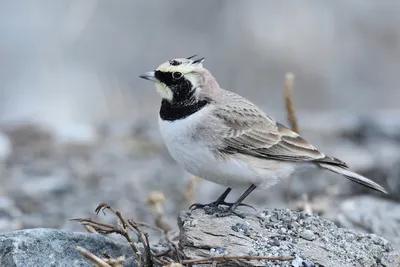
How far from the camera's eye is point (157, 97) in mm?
14664

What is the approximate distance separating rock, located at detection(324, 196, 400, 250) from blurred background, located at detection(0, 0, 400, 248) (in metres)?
0.02

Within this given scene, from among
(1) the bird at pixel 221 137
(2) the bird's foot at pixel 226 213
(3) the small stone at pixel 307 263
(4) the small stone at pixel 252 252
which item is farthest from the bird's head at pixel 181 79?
(3) the small stone at pixel 307 263

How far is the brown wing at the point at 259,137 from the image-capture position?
590 centimetres

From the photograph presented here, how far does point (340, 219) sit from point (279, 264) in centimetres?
209

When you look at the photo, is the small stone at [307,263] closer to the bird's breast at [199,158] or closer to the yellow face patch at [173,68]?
the bird's breast at [199,158]

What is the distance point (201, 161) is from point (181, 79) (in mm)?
634

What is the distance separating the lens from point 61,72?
45.5 feet

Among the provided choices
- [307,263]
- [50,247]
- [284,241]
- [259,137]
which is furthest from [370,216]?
[50,247]

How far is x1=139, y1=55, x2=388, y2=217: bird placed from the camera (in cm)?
563

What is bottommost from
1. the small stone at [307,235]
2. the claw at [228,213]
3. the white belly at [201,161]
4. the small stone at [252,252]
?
the small stone at [252,252]

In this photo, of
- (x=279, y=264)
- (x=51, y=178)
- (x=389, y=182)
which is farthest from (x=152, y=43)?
(x=279, y=264)

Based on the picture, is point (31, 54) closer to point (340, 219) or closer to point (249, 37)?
point (249, 37)

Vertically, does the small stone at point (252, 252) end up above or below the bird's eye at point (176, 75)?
below

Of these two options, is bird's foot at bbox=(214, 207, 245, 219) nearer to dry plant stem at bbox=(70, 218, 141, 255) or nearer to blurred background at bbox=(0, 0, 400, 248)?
dry plant stem at bbox=(70, 218, 141, 255)
